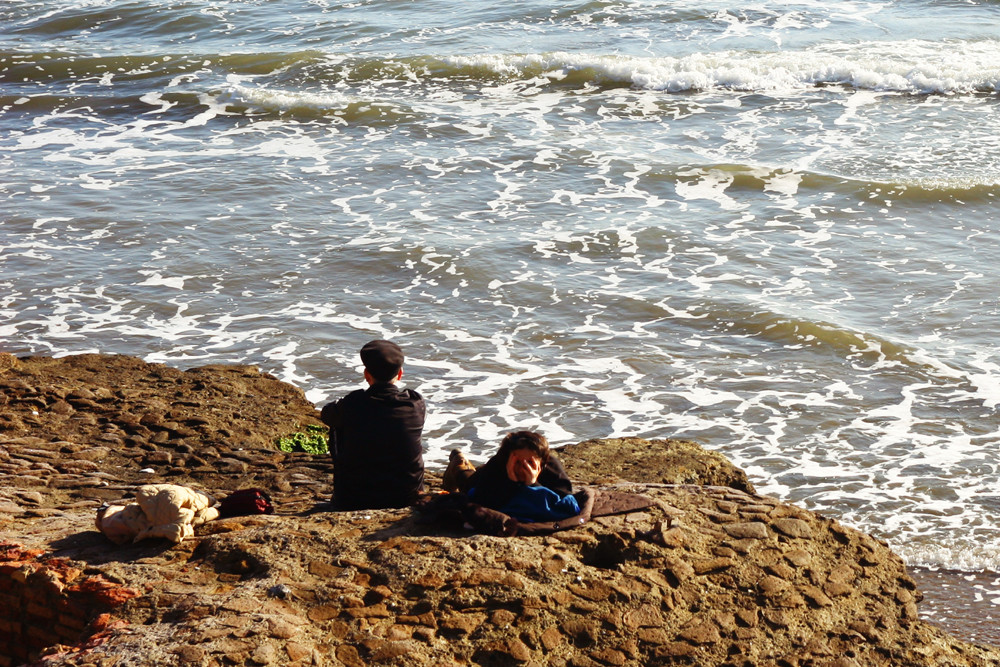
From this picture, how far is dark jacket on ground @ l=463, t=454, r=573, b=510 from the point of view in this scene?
18.7 feet

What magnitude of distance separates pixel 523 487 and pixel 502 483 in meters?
0.12

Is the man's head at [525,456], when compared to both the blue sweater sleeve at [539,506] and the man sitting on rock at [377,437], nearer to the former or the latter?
the blue sweater sleeve at [539,506]

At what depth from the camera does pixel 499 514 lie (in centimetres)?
550

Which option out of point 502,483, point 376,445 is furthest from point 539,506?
point 376,445

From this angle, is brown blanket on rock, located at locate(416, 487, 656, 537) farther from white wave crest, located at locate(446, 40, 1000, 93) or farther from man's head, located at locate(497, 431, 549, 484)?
A: white wave crest, located at locate(446, 40, 1000, 93)

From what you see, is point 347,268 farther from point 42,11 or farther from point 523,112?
point 42,11

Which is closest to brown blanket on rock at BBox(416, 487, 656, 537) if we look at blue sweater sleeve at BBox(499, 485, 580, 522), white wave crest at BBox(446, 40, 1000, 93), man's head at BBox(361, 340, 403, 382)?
blue sweater sleeve at BBox(499, 485, 580, 522)

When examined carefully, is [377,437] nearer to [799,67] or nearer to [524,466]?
[524,466]

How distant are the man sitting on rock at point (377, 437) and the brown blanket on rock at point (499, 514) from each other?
32cm

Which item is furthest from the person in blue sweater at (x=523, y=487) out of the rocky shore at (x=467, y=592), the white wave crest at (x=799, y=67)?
the white wave crest at (x=799, y=67)

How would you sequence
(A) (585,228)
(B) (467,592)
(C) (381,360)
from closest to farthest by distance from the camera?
(B) (467,592) → (C) (381,360) → (A) (585,228)

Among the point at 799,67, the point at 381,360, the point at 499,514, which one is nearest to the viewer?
the point at 499,514

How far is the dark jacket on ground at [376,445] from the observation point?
6.10 m

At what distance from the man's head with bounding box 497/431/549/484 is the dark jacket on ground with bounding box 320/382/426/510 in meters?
0.71
